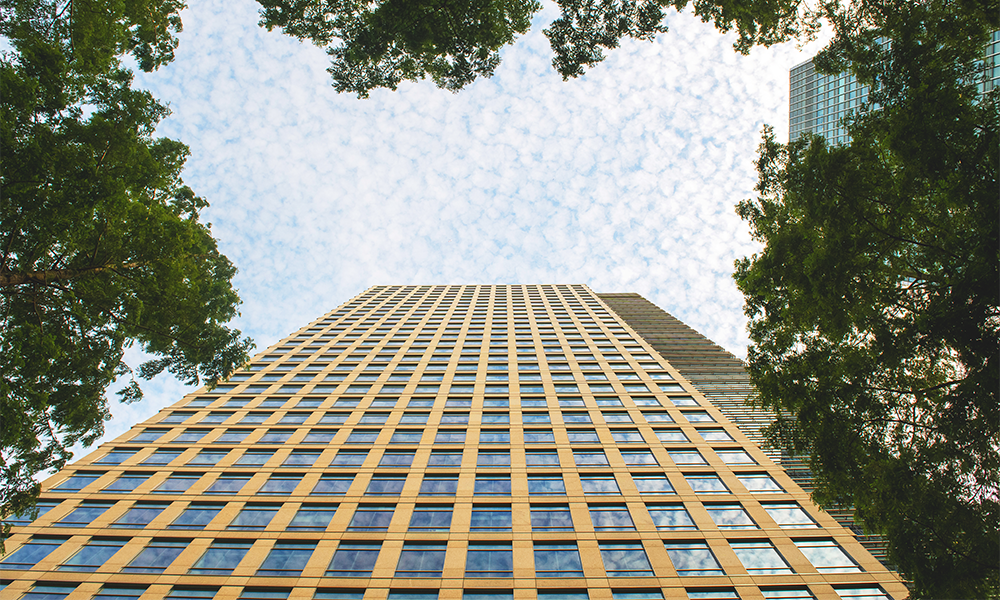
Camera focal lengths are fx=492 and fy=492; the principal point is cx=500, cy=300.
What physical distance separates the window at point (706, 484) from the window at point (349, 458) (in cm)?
1586

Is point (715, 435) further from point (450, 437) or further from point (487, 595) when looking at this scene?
point (487, 595)

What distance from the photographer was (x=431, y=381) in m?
33.2

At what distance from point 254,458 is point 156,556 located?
6.43m

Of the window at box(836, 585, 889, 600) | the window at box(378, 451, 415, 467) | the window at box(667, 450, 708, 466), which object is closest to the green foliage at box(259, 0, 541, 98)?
the window at box(378, 451, 415, 467)

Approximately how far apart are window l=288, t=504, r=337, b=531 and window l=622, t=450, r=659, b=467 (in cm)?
1392

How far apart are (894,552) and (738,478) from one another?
11852 mm

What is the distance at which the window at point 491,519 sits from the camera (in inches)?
789

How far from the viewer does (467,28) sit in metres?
17.3

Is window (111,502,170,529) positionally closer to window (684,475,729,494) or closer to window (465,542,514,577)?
window (465,542,514,577)

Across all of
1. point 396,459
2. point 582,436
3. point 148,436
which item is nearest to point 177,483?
point 148,436

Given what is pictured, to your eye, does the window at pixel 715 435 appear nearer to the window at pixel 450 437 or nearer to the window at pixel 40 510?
the window at pixel 450 437

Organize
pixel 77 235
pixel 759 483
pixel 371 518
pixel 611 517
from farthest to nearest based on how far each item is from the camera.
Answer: pixel 759 483 < pixel 371 518 < pixel 611 517 < pixel 77 235

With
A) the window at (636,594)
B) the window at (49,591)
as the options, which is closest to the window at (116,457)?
the window at (49,591)

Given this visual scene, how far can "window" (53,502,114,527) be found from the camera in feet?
67.8
